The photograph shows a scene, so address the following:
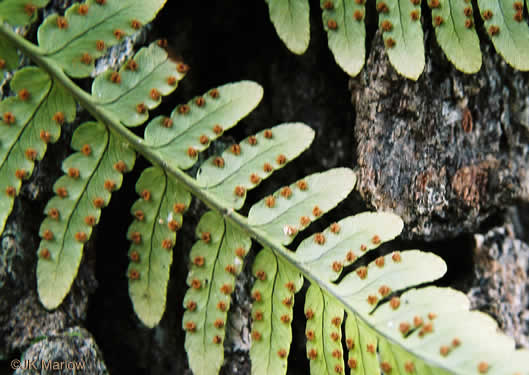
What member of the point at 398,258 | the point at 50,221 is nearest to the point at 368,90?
the point at 398,258

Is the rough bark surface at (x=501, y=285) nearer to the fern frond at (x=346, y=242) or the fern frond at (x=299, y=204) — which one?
the fern frond at (x=346, y=242)

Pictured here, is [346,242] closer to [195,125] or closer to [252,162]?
[252,162]

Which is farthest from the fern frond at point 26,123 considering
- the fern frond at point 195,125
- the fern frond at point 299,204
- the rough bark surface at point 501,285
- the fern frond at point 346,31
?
the rough bark surface at point 501,285

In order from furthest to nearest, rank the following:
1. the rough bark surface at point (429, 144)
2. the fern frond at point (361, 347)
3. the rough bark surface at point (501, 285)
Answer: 1. the rough bark surface at point (501, 285)
2. the rough bark surface at point (429, 144)
3. the fern frond at point (361, 347)

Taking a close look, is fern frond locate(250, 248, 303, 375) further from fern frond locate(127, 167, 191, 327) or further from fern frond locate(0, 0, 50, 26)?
fern frond locate(0, 0, 50, 26)

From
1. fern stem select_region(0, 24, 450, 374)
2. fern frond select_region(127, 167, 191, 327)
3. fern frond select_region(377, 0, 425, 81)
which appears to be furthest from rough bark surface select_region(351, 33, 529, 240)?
fern frond select_region(127, 167, 191, 327)
